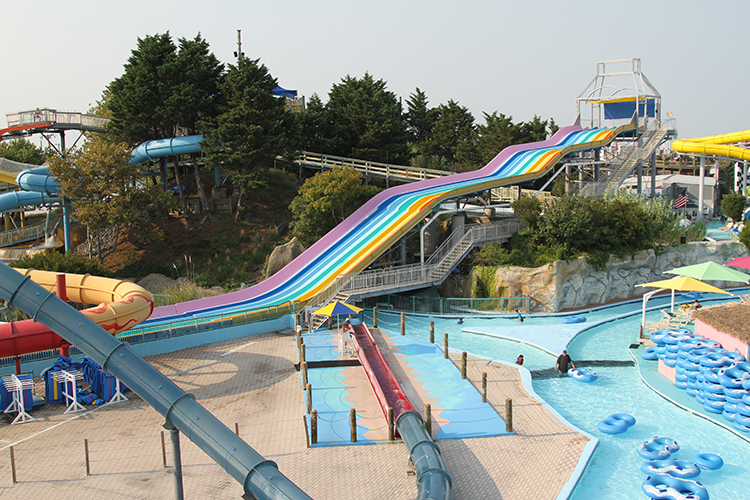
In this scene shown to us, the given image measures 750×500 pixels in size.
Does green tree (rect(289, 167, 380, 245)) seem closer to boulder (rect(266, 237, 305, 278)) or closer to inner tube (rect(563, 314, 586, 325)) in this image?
boulder (rect(266, 237, 305, 278))

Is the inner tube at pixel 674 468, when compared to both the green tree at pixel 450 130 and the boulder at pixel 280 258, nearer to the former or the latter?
the boulder at pixel 280 258

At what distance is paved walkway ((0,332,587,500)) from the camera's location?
1216 centimetres

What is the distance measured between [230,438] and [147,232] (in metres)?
27.2

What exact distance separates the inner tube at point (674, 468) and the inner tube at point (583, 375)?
5.39 m

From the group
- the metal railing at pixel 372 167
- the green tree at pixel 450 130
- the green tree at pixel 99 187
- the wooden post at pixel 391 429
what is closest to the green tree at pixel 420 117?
the green tree at pixel 450 130

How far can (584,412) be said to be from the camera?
16.6 metres

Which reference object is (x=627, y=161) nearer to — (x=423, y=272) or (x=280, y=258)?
(x=423, y=272)

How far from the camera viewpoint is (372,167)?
41.7 m

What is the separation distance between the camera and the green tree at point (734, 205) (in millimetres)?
45291

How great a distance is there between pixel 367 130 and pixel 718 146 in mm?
28245

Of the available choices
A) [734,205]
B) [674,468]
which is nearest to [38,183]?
[674,468]

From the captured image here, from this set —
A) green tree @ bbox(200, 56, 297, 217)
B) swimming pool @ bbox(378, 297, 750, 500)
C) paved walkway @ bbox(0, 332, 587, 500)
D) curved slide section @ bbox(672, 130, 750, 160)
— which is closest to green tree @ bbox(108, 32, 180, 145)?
green tree @ bbox(200, 56, 297, 217)

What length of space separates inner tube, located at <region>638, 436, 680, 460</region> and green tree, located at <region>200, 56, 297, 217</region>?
2754cm

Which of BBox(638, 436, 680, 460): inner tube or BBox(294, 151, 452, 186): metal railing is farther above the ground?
BBox(294, 151, 452, 186): metal railing
